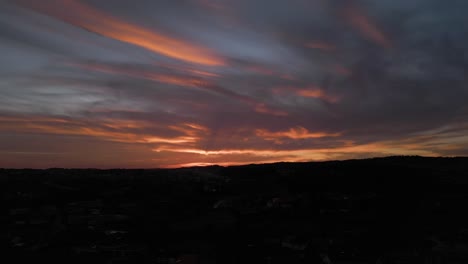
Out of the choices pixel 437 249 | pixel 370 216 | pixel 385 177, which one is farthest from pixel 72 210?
pixel 385 177

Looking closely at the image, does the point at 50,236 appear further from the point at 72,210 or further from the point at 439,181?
the point at 439,181

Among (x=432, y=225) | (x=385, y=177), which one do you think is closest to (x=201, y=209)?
(x=432, y=225)

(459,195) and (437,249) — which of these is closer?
(437,249)

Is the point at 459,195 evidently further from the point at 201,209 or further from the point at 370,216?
the point at 201,209

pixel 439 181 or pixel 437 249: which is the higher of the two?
pixel 439 181

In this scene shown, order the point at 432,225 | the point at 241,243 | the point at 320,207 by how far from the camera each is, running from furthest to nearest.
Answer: the point at 320,207
the point at 432,225
the point at 241,243

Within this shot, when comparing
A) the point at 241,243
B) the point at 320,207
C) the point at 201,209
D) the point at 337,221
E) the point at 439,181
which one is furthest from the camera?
the point at 439,181

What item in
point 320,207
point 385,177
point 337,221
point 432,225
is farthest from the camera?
point 385,177
